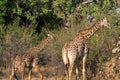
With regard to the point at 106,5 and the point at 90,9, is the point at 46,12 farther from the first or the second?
the point at 106,5

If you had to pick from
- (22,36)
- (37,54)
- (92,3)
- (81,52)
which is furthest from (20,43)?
(92,3)

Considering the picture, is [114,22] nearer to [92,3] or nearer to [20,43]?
[20,43]

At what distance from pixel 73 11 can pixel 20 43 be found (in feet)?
20.8

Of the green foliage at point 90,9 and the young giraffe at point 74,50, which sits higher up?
the young giraffe at point 74,50

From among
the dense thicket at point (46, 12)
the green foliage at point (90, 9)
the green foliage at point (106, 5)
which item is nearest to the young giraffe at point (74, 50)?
the dense thicket at point (46, 12)

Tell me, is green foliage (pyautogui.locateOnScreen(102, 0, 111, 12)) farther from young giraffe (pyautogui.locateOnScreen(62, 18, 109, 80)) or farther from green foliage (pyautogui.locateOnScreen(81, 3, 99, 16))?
young giraffe (pyautogui.locateOnScreen(62, 18, 109, 80))

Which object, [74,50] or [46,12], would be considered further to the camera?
[46,12]

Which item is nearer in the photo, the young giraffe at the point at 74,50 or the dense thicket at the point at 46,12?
the young giraffe at the point at 74,50

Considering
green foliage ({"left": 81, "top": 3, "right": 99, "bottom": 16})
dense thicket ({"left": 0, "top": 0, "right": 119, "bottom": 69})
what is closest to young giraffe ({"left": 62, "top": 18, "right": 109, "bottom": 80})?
dense thicket ({"left": 0, "top": 0, "right": 119, "bottom": 69})

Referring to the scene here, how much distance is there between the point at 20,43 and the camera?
612 inches

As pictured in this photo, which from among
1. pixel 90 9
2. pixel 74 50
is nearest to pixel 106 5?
pixel 90 9

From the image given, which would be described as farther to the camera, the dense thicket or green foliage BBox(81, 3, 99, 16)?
green foliage BBox(81, 3, 99, 16)

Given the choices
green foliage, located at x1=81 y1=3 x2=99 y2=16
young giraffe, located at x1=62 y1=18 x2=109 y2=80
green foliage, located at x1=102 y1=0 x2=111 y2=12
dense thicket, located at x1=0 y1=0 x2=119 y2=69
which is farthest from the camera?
green foliage, located at x1=102 y1=0 x2=111 y2=12

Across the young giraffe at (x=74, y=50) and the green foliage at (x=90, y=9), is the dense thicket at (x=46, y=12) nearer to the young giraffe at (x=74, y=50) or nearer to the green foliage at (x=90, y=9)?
the green foliage at (x=90, y=9)
